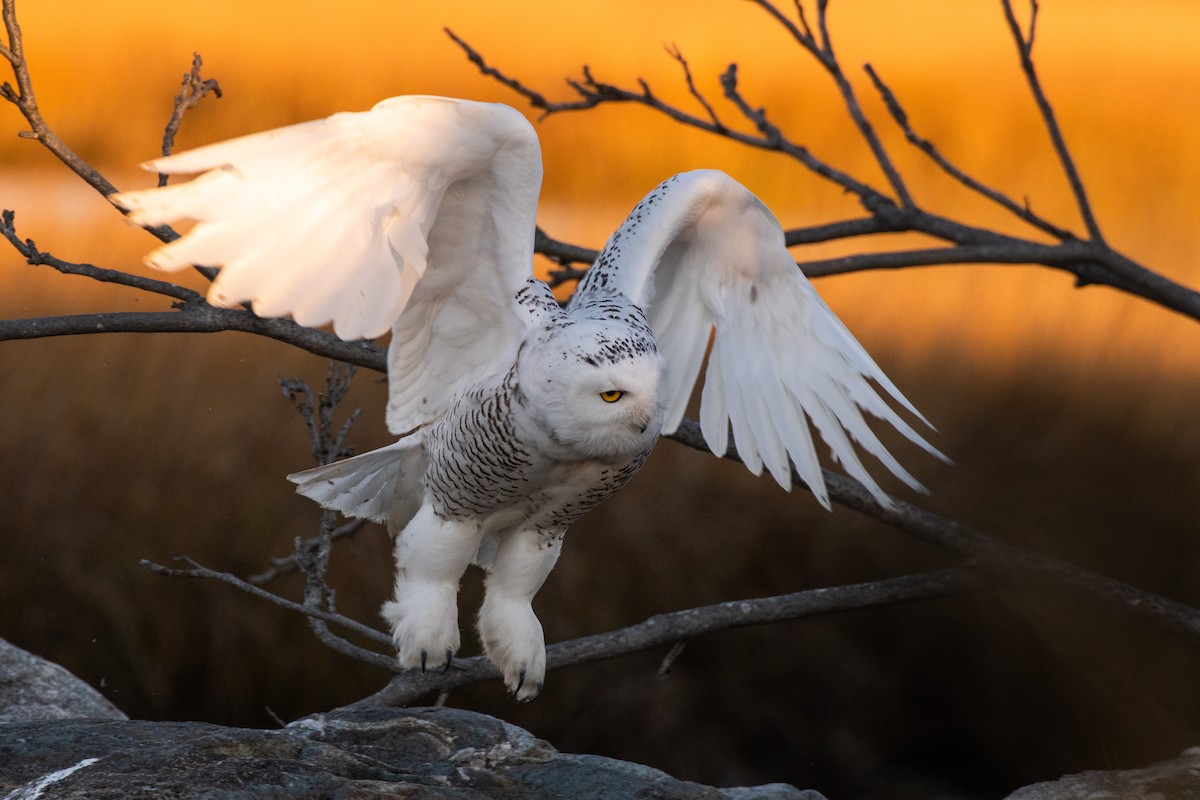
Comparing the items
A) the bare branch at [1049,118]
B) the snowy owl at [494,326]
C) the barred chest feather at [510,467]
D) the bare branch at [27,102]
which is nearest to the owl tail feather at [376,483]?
the snowy owl at [494,326]

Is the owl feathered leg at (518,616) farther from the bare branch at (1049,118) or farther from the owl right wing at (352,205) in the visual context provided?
the bare branch at (1049,118)

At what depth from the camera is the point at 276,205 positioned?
2039 millimetres

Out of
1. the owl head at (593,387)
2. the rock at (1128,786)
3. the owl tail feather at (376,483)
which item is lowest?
the rock at (1128,786)

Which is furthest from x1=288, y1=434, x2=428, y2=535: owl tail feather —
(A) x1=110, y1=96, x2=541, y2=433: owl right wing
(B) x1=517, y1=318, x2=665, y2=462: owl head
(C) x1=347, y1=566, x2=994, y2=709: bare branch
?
(B) x1=517, y1=318, x2=665, y2=462: owl head

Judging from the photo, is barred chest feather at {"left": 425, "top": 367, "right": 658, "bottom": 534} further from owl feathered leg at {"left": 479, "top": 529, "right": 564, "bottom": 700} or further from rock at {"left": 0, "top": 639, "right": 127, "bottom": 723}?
rock at {"left": 0, "top": 639, "right": 127, "bottom": 723}

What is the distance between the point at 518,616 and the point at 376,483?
0.52 meters

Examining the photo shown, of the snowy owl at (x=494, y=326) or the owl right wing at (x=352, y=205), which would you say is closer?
the owl right wing at (x=352, y=205)

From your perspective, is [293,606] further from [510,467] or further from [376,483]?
[510,467]

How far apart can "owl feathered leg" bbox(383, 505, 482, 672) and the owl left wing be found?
1.92 ft

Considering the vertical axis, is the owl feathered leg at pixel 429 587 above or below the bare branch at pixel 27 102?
below

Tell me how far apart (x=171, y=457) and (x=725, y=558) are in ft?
7.63

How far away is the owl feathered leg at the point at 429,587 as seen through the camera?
8.64 feet

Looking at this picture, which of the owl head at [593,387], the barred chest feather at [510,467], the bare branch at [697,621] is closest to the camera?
the owl head at [593,387]

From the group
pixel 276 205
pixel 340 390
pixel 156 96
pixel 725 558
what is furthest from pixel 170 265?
pixel 156 96
